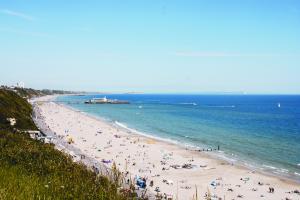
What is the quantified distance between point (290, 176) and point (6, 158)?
25.0 meters

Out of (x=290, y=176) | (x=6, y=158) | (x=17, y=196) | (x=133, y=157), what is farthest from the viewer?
(x=133, y=157)

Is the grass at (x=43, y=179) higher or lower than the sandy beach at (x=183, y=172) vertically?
higher

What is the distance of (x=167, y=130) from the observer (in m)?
76.0

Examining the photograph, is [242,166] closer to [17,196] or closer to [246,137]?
[246,137]

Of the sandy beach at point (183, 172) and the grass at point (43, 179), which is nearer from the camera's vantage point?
the grass at point (43, 179)

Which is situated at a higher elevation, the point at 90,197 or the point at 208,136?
the point at 90,197

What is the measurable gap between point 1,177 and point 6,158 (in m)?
6.68

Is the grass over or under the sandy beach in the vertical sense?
over

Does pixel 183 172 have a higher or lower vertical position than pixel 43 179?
lower

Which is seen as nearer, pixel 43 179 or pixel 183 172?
pixel 43 179

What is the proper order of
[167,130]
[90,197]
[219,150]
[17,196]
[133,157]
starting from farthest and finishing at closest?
1. [167,130]
2. [219,150]
3. [133,157]
4. [90,197]
5. [17,196]

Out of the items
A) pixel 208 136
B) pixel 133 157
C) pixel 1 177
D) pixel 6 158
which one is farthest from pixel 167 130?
pixel 1 177

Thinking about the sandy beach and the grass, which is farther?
the sandy beach

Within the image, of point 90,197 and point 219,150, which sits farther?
point 219,150
